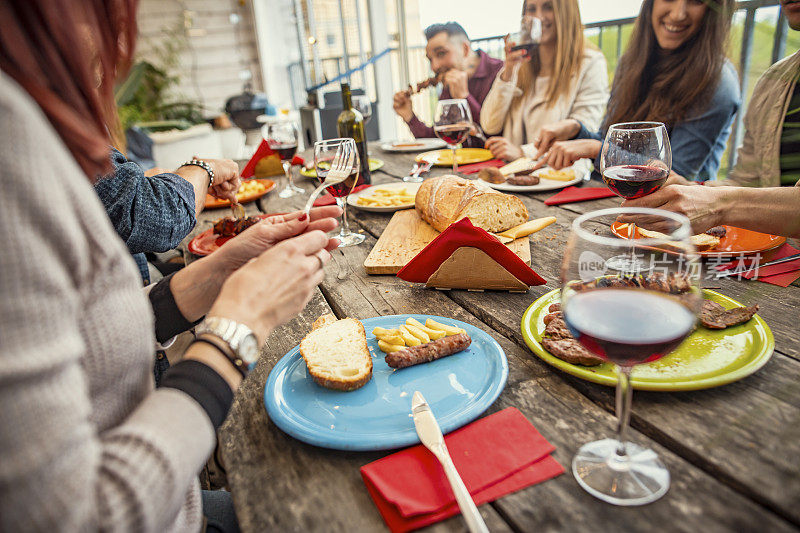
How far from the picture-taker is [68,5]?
52 centimetres

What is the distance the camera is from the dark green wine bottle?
197 centimetres

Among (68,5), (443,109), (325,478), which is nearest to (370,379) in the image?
(325,478)

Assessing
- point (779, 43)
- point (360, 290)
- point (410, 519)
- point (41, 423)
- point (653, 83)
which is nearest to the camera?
point (41, 423)

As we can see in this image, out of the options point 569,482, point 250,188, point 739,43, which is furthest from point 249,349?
point 739,43

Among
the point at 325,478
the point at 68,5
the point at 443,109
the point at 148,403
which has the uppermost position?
the point at 68,5

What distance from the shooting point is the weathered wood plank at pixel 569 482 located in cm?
51

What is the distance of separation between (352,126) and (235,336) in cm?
151

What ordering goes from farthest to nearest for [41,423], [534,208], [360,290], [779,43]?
[779,43] → [534,208] → [360,290] → [41,423]

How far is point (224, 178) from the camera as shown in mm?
1613

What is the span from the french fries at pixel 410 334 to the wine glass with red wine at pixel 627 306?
0.33 metres

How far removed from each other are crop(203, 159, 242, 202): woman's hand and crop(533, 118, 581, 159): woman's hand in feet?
4.03

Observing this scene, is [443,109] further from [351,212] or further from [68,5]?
[68,5]

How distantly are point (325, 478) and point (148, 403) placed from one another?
23cm

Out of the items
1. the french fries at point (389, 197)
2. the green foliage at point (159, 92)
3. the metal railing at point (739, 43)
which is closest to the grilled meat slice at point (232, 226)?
the french fries at point (389, 197)
